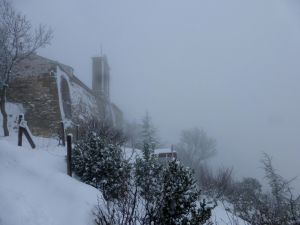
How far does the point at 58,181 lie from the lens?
27.9ft

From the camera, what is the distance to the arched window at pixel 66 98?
21703 millimetres

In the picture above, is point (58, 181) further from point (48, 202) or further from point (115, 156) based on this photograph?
point (115, 156)

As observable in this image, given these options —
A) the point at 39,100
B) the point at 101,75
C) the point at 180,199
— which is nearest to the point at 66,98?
the point at 39,100

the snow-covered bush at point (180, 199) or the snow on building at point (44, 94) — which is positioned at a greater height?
the snow on building at point (44, 94)

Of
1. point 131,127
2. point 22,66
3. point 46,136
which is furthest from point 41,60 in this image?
point 131,127

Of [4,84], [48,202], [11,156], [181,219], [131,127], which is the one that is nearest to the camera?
[48,202]

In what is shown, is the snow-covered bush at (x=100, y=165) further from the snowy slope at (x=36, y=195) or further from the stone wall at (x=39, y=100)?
the stone wall at (x=39, y=100)

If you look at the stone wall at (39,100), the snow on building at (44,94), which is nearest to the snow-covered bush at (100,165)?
the snow on building at (44,94)

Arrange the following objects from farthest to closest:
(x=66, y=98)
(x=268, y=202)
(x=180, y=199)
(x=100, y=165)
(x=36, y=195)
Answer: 1. (x=66, y=98)
2. (x=268, y=202)
3. (x=100, y=165)
4. (x=180, y=199)
5. (x=36, y=195)

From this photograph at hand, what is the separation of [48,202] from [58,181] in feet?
3.57

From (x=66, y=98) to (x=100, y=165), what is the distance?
500 inches

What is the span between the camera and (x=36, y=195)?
7520mm

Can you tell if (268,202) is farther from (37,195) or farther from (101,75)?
(101,75)

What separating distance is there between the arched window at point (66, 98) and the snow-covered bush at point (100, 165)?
10807mm
